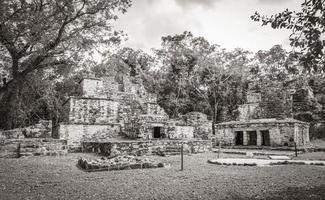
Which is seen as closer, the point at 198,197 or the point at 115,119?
the point at 198,197

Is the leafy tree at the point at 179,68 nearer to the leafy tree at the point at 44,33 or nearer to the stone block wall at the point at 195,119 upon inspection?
the stone block wall at the point at 195,119

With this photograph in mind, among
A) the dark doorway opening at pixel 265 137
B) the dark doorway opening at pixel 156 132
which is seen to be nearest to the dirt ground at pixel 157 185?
the dark doorway opening at pixel 156 132

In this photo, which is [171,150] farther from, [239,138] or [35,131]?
[239,138]

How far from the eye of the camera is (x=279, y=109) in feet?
87.3

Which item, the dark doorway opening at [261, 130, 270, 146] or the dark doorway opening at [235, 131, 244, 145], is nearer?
the dark doorway opening at [261, 130, 270, 146]

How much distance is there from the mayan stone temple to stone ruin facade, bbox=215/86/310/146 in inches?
83.6

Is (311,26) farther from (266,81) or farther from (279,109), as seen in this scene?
(266,81)

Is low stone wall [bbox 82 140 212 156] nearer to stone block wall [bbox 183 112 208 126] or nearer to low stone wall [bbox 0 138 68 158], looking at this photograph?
low stone wall [bbox 0 138 68 158]

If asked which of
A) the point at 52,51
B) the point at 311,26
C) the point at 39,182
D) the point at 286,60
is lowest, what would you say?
the point at 39,182

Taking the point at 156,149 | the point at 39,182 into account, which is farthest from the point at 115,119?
the point at 39,182

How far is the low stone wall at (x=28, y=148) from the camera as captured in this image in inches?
435

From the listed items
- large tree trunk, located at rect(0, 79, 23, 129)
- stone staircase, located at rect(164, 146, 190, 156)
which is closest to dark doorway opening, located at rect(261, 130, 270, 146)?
stone staircase, located at rect(164, 146, 190, 156)

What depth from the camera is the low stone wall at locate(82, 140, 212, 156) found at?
1241 centimetres

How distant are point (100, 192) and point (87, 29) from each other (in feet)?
37.8
